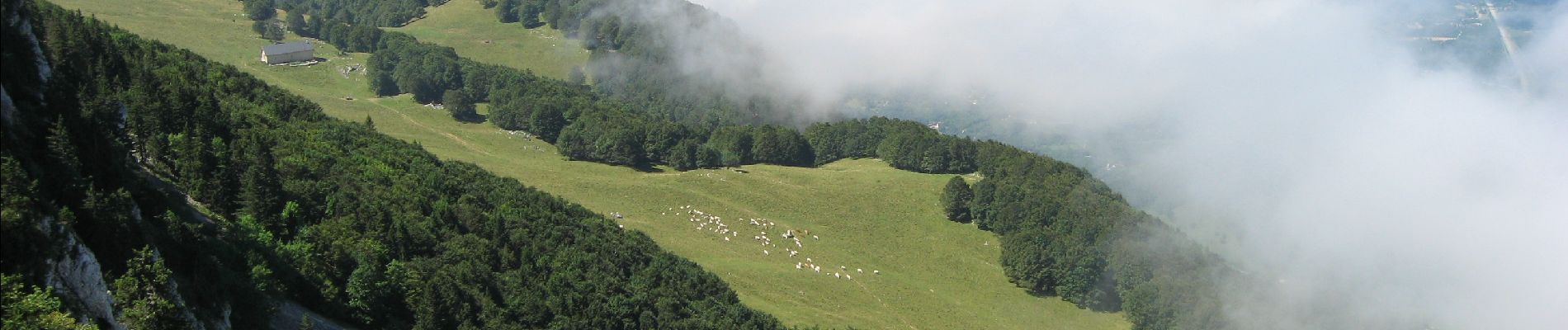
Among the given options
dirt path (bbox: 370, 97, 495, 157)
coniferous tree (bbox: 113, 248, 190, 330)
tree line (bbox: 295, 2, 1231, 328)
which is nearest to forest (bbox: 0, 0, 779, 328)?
coniferous tree (bbox: 113, 248, 190, 330)

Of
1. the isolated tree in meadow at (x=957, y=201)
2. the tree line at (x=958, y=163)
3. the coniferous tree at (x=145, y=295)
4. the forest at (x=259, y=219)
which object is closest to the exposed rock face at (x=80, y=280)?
the forest at (x=259, y=219)

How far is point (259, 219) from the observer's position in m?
56.0

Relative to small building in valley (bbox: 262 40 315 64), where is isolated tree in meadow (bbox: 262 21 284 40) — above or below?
above

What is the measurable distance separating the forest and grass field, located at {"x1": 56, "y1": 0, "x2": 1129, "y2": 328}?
1200 cm

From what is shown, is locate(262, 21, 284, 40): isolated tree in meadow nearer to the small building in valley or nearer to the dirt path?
the small building in valley

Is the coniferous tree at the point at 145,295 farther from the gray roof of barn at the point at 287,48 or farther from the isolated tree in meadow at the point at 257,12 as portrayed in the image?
the isolated tree in meadow at the point at 257,12

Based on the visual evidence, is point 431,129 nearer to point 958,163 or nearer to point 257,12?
point 958,163

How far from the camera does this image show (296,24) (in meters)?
197

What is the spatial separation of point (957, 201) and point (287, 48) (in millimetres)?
112645

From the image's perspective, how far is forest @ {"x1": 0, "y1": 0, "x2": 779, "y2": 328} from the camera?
32.8 meters

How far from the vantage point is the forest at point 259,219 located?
32.8m

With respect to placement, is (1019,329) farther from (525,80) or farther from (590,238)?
(525,80)

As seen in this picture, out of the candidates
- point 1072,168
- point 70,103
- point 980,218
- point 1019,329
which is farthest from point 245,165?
point 1072,168

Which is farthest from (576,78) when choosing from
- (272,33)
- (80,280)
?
(80,280)
